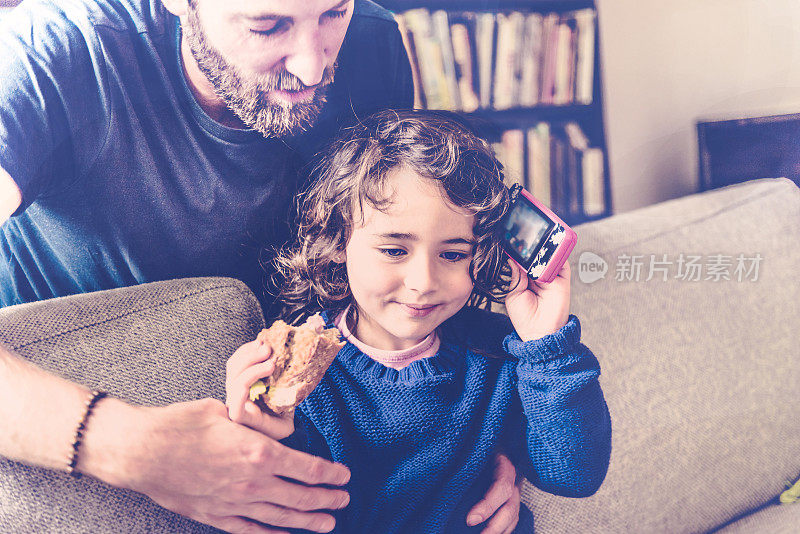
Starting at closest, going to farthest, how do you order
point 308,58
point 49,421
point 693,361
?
1. point 49,421
2. point 308,58
3. point 693,361

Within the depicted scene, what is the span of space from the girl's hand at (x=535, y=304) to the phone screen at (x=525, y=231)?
0.02m

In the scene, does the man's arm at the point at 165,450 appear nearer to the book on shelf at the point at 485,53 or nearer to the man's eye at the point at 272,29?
the man's eye at the point at 272,29

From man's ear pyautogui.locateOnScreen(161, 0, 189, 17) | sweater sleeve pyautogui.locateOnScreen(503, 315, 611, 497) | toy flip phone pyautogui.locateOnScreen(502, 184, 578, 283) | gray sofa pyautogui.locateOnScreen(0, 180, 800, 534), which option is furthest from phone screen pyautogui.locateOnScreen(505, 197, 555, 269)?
man's ear pyautogui.locateOnScreen(161, 0, 189, 17)

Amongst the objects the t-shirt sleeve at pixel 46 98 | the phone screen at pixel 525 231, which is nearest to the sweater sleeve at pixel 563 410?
the phone screen at pixel 525 231

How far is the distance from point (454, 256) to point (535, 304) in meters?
0.14

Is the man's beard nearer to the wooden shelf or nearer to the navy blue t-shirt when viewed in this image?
the navy blue t-shirt

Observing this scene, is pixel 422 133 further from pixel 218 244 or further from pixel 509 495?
pixel 509 495

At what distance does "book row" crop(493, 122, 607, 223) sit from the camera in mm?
762

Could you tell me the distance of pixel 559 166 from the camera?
0.80 metres

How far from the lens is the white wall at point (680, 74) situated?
2.62 feet

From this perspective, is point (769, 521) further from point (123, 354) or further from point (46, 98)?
point (46, 98)

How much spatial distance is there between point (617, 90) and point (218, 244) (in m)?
0.60

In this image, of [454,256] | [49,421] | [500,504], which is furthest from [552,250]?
[49,421]

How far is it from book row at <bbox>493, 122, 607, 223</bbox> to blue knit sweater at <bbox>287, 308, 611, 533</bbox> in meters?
0.19
